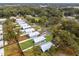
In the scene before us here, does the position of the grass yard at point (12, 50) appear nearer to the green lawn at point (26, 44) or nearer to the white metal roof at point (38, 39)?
the green lawn at point (26, 44)

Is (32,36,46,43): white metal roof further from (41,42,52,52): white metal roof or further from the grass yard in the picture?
the grass yard

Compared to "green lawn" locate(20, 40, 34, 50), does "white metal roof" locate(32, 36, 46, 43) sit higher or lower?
higher

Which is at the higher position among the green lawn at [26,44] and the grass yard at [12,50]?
the green lawn at [26,44]

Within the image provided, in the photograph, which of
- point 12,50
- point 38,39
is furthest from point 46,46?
point 12,50

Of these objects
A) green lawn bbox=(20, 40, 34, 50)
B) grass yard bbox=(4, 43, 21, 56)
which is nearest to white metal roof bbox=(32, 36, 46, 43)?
green lawn bbox=(20, 40, 34, 50)

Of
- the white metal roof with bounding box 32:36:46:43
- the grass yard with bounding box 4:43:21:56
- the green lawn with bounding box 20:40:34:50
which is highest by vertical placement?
the white metal roof with bounding box 32:36:46:43

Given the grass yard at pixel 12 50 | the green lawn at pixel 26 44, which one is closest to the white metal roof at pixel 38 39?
the green lawn at pixel 26 44

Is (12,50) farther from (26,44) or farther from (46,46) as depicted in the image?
(46,46)

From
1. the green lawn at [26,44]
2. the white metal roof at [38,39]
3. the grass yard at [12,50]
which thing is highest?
the white metal roof at [38,39]

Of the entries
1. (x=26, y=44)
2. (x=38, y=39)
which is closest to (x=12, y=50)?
(x=26, y=44)

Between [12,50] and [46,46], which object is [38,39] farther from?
[12,50]

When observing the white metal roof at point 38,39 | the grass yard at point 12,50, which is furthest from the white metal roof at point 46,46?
the grass yard at point 12,50

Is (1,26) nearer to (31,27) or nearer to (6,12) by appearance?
(6,12)
